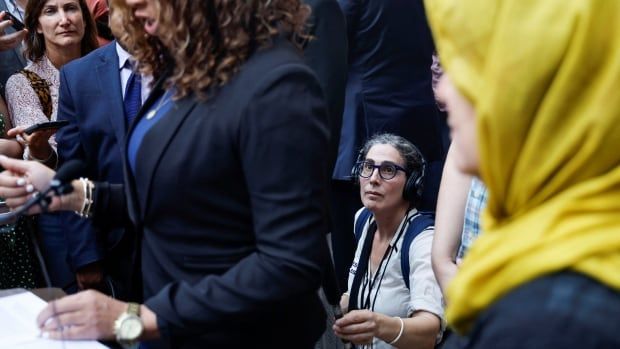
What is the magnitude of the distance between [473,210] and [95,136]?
3.77ft

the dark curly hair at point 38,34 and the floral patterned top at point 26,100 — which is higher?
the dark curly hair at point 38,34

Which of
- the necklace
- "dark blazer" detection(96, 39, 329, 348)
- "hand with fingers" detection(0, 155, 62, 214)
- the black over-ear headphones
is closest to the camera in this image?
"dark blazer" detection(96, 39, 329, 348)

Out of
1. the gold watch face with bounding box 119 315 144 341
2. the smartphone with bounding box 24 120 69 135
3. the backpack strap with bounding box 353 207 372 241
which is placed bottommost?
the backpack strap with bounding box 353 207 372 241

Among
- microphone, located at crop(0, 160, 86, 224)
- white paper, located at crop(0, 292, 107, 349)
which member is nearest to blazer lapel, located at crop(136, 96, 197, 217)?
microphone, located at crop(0, 160, 86, 224)

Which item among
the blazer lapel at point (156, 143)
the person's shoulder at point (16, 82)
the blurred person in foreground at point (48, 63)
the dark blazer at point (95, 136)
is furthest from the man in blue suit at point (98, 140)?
the blazer lapel at point (156, 143)

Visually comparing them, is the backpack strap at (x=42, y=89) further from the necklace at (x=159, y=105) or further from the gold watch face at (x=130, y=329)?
the gold watch face at (x=130, y=329)

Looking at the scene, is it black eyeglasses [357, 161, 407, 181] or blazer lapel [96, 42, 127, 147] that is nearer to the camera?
blazer lapel [96, 42, 127, 147]

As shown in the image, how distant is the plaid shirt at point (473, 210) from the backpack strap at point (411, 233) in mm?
642

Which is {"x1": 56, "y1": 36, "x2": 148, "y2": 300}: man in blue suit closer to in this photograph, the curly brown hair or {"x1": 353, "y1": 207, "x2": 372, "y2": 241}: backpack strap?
the curly brown hair

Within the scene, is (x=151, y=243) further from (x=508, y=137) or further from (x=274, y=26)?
(x=508, y=137)

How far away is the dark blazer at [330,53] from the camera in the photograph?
2629mm

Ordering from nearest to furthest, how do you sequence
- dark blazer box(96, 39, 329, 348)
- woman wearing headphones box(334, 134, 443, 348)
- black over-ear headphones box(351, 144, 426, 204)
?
dark blazer box(96, 39, 329, 348), woman wearing headphones box(334, 134, 443, 348), black over-ear headphones box(351, 144, 426, 204)

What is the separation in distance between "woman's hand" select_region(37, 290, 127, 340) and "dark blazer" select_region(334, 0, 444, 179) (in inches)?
91.6

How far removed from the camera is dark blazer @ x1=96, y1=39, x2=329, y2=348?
153 cm
